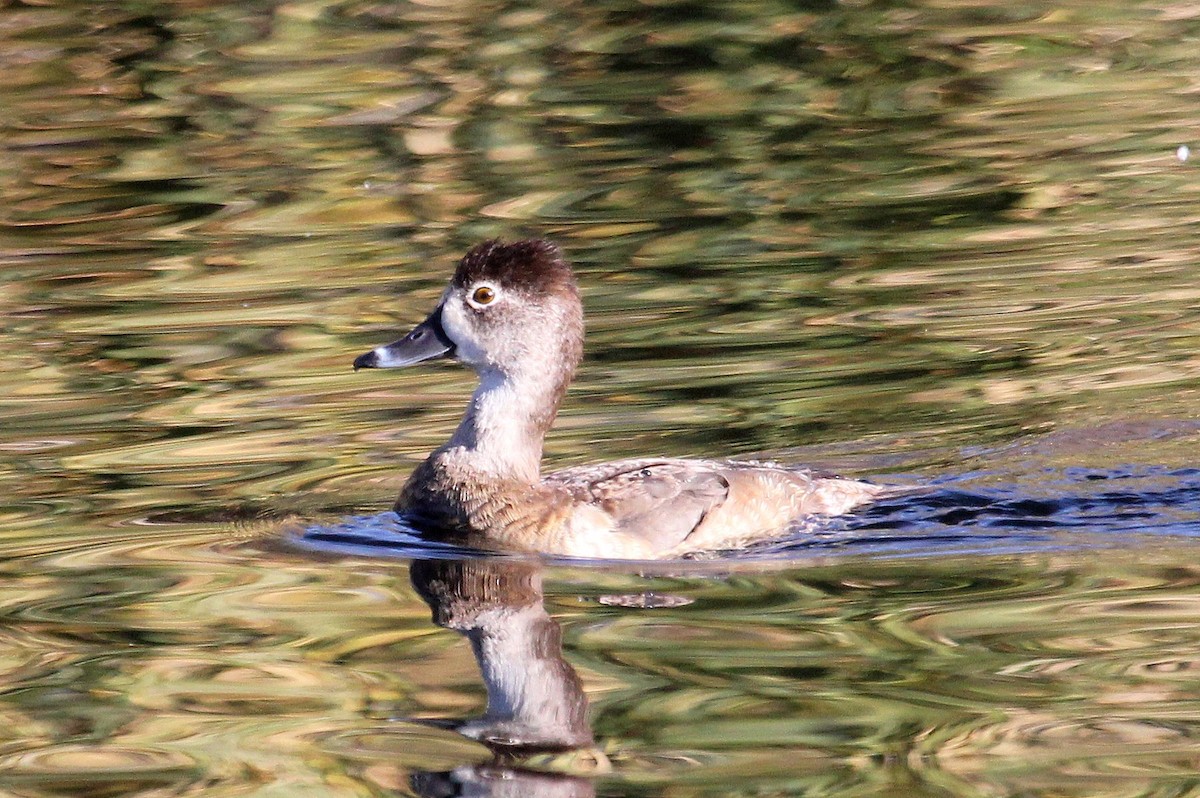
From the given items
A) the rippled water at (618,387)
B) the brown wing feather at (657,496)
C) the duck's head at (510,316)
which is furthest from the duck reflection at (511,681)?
the duck's head at (510,316)

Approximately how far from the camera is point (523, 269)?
9070 mm

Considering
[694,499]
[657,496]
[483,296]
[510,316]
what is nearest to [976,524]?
[694,499]

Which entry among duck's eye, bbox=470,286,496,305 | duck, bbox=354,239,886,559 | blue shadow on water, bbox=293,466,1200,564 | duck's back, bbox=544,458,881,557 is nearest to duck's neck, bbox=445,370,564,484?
duck, bbox=354,239,886,559

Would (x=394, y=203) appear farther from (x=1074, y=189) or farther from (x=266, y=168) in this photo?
(x=1074, y=189)

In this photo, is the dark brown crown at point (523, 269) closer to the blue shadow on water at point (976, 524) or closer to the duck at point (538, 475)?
the duck at point (538, 475)

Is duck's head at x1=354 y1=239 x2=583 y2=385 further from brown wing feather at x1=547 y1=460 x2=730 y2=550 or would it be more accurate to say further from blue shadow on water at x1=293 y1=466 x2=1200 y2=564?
blue shadow on water at x1=293 y1=466 x2=1200 y2=564

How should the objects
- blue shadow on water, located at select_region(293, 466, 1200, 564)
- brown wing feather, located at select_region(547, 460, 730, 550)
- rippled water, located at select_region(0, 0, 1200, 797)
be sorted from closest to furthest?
rippled water, located at select_region(0, 0, 1200, 797), blue shadow on water, located at select_region(293, 466, 1200, 564), brown wing feather, located at select_region(547, 460, 730, 550)

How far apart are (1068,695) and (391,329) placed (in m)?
6.24

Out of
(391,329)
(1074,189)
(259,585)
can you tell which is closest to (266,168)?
(391,329)

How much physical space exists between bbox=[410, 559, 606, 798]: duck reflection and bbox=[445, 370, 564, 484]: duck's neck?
2.19 ft

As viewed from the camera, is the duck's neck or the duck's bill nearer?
the duck's neck

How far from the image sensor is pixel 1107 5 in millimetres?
20922

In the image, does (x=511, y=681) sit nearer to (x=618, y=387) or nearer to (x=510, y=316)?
(x=510, y=316)

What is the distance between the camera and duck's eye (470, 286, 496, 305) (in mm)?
9102
